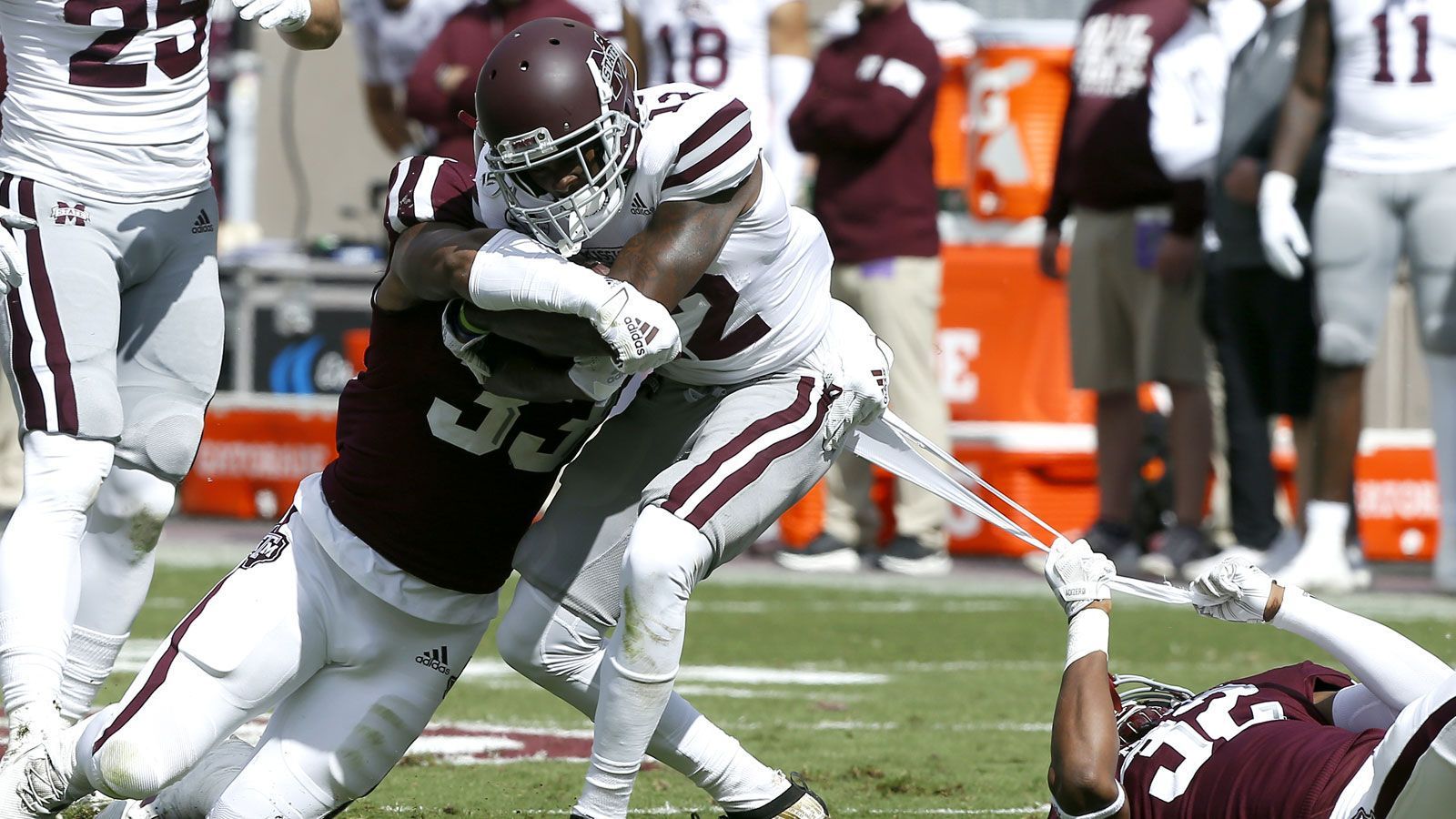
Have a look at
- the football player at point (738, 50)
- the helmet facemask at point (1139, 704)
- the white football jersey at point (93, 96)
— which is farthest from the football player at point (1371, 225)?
the white football jersey at point (93, 96)

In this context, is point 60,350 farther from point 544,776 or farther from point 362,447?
point 544,776

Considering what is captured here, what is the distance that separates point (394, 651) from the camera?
3770 millimetres

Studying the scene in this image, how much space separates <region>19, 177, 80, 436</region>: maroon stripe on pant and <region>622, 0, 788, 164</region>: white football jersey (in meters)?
4.31

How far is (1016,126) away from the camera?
996 centimetres

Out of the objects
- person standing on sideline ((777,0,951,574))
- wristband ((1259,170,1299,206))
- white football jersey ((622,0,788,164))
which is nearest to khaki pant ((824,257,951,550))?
person standing on sideline ((777,0,951,574))

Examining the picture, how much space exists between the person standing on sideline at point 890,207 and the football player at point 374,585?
4.45m

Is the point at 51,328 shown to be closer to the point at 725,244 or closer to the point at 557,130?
the point at 557,130

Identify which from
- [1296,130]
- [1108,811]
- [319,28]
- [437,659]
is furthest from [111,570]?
[1296,130]

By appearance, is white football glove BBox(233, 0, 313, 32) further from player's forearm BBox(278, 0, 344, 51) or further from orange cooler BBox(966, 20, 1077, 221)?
orange cooler BBox(966, 20, 1077, 221)

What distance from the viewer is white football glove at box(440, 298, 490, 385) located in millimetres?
3574

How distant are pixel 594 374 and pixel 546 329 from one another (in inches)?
5.4

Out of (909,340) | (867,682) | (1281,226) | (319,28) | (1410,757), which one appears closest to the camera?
(1410,757)

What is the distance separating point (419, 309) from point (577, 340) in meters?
0.44

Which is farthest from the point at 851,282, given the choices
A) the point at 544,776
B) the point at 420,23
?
the point at 544,776
